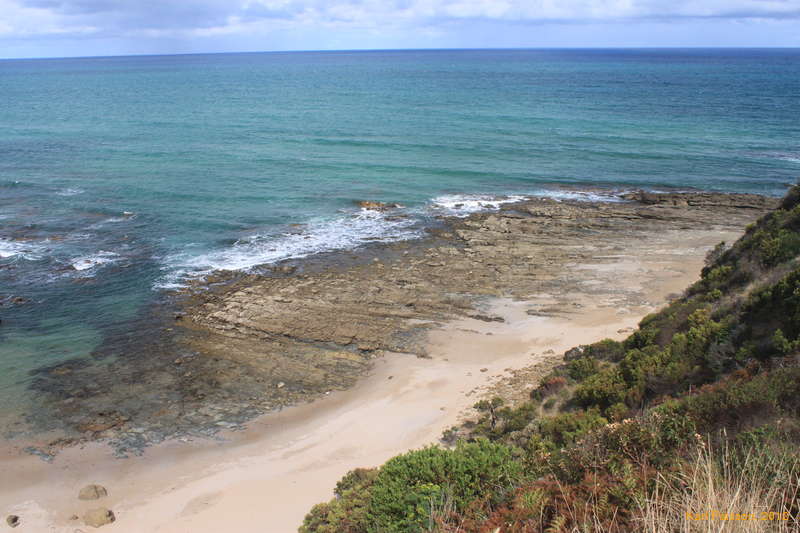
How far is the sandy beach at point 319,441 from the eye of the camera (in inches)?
557

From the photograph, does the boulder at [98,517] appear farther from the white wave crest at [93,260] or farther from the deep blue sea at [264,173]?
the white wave crest at [93,260]

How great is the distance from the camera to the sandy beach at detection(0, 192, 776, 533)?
14.1m

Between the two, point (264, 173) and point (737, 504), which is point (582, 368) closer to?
point (737, 504)

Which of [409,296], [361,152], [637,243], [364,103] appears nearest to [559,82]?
[364,103]

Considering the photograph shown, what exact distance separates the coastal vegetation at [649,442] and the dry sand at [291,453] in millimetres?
1738

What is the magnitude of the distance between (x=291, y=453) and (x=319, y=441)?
865 mm

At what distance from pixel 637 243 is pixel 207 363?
75.1 ft

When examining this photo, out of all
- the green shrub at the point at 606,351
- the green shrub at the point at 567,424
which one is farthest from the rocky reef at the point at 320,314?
the green shrub at the point at 567,424

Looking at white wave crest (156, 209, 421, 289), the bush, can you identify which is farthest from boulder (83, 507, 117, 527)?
white wave crest (156, 209, 421, 289)

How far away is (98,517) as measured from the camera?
13.8m

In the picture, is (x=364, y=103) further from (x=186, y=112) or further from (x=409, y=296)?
(x=409, y=296)

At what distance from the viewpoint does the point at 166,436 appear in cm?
1700

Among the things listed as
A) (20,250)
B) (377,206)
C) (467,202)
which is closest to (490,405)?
(377,206)

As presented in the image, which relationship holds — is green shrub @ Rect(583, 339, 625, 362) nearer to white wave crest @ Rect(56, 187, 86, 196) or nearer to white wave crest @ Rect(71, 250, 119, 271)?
white wave crest @ Rect(71, 250, 119, 271)
